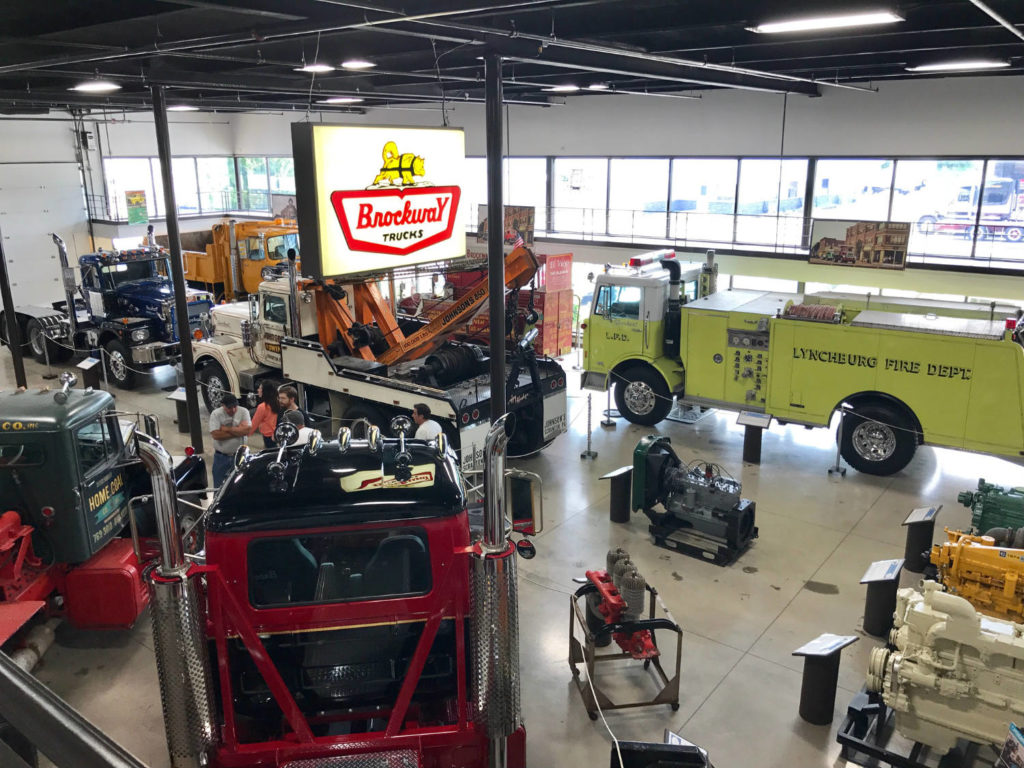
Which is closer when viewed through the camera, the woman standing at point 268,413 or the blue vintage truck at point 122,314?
the woman standing at point 268,413

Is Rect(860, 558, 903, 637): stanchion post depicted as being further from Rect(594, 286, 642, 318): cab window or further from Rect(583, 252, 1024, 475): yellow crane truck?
Rect(594, 286, 642, 318): cab window

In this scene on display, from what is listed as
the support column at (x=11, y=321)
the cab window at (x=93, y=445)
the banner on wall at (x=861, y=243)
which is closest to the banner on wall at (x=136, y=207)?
the support column at (x=11, y=321)

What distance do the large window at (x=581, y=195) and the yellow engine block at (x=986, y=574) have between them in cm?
1520

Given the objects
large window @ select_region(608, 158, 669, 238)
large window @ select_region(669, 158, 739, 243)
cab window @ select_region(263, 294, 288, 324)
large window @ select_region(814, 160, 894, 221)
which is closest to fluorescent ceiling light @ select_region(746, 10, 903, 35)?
cab window @ select_region(263, 294, 288, 324)

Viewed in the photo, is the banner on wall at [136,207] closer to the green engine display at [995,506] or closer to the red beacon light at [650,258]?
the red beacon light at [650,258]

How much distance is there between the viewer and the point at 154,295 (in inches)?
630

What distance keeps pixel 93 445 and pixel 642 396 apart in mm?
8366

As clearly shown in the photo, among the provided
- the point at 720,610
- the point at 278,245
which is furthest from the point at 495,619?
the point at 278,245

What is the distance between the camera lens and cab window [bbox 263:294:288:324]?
41.4 ft

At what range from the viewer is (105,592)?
725 cm

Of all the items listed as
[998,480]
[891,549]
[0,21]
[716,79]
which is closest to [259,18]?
[0,21]

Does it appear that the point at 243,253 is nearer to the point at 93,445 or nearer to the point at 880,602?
the point at 93,445

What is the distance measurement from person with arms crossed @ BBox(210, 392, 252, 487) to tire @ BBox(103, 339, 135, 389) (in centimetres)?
696

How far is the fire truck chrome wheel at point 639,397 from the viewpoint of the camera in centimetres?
1320
